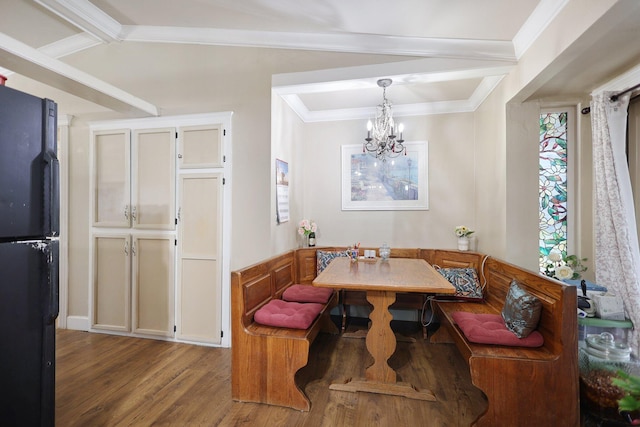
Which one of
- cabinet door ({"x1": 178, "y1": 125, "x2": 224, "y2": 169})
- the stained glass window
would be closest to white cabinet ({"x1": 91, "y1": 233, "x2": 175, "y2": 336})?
cabinet door ({"x1": 178, "y1": 125, "x2": 224, "y2": 169})

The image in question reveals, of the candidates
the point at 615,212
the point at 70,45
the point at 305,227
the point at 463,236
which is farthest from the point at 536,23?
the point at 70,45

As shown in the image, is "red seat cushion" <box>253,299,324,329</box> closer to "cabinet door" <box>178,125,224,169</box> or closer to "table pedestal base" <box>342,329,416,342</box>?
"table pedestal base" <box>342,329,416,342</box>

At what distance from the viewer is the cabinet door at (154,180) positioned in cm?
304

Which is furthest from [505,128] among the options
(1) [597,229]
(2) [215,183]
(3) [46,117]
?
(3) [46,117]

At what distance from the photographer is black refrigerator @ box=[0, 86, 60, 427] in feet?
4.10

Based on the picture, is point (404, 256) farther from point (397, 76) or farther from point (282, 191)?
point (397, 76)

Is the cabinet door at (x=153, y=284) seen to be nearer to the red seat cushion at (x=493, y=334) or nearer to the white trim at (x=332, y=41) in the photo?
the white trim at (x=332, y=41)

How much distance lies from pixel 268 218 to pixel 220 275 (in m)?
0.76

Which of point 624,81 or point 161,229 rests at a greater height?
point 624,81

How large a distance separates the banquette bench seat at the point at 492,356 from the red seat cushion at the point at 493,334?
0.12 feet

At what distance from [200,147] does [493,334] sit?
2.97 m

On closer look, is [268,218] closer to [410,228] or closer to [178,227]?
[178,227]

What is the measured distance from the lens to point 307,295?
2787 millimetres

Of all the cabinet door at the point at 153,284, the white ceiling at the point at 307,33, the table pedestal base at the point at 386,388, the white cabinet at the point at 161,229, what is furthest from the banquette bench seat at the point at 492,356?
the white ceiling at the point at 307,33
